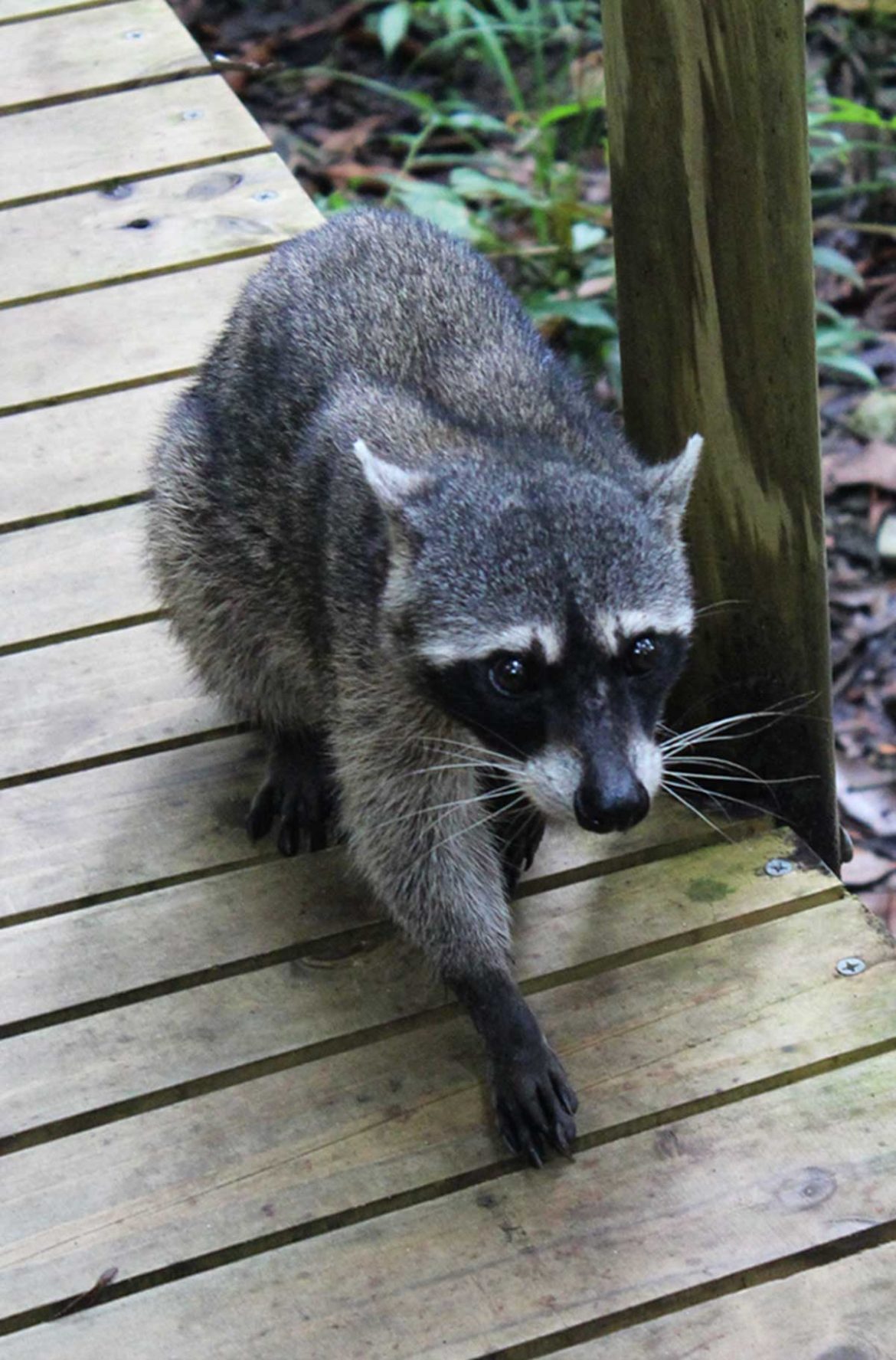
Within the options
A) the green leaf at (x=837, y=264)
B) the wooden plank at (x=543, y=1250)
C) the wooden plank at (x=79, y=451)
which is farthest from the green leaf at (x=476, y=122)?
the wooden plank at (x=543, y=1250)

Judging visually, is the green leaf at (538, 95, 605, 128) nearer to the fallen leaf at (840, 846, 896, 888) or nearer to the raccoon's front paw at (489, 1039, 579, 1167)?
the fallen leaf at (840, 846, 896, 888)

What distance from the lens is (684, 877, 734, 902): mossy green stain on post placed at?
3170 mm

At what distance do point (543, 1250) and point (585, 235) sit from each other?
3939 millimetres

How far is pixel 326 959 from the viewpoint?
10.3 ft

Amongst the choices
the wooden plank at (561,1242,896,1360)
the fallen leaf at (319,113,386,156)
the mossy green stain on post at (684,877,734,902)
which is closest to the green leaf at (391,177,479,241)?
the fallen leaf at (319,113,386,156)

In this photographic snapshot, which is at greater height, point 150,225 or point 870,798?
point 150,225

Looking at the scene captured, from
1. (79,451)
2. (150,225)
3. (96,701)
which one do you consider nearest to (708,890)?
(96,701)

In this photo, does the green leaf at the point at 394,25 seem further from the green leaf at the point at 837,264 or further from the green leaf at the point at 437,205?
the green leaf at the point at 837,264

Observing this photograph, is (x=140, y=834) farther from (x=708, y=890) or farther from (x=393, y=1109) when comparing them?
(x=708, y=890)

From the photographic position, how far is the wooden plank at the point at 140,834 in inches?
129

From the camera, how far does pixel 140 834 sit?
338 cm

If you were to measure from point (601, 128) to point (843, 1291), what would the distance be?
17.0 feet

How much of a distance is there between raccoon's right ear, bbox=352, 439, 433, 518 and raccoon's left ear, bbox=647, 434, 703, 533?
349mm

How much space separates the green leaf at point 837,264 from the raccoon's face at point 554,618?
2.96 metres
